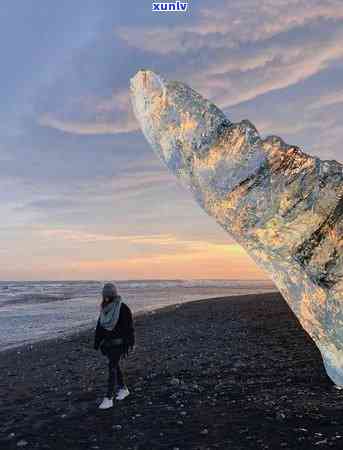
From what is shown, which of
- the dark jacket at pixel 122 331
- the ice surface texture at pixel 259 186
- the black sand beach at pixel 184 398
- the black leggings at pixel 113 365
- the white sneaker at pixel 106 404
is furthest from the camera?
the dark jacket at pixel 122 331

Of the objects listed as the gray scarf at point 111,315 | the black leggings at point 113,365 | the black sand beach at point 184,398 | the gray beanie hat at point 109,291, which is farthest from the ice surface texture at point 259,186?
the black leggings at point 113,365

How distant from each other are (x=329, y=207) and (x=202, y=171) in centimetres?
175

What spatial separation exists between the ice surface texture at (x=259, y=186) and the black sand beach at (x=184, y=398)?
1516mm

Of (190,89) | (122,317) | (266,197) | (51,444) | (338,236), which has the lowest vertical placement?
(51,444)

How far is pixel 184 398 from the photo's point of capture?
8.72 metres

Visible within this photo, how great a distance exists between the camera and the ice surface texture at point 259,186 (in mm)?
6414

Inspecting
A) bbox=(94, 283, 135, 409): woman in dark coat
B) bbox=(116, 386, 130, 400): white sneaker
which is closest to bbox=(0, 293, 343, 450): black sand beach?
bbox=(116, 386, 130, 400): white sneaker

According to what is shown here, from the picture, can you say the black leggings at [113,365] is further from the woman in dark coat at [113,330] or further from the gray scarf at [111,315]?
the gray scarf at [111,315]

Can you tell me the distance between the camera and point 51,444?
23.7 feet

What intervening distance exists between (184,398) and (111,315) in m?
1.98

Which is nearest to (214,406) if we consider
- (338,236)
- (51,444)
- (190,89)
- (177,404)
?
(177,404)

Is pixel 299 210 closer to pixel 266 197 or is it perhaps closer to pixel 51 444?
pixel 266 197

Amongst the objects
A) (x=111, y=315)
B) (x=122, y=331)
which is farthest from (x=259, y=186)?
(x=122, y=331)

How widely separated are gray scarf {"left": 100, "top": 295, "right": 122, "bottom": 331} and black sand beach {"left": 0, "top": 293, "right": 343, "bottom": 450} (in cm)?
145
